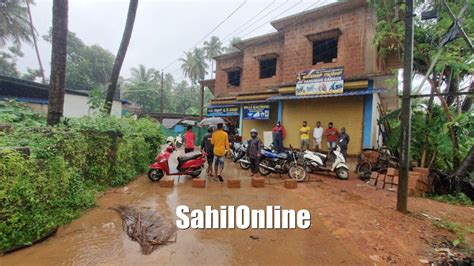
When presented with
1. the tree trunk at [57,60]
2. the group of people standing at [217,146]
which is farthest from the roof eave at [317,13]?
the tree trunk at [57,60]

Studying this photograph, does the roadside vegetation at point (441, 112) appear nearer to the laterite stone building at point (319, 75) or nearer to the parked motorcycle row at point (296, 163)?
the laterite stone building at point (319, 75)

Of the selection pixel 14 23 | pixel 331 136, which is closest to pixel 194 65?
pixel 14 23

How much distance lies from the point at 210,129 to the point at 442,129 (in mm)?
7514

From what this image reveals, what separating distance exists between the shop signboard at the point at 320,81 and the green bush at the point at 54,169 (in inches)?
315

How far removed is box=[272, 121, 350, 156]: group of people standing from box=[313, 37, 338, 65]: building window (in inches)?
143

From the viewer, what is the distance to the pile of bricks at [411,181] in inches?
271

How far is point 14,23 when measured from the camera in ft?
75.4

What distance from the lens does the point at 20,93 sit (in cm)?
1204

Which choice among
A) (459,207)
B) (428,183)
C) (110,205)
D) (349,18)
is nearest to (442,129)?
(428,183)

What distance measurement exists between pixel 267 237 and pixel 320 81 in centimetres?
905

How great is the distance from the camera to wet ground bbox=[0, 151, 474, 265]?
127 inches

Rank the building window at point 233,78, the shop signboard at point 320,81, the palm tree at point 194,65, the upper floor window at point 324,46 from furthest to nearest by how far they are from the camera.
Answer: the palm tree at point 194,65
the building window at point 233,78
the upper floor window at point 324,46
the shop signboard at point 320,81

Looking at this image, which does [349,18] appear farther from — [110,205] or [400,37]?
[110,205]

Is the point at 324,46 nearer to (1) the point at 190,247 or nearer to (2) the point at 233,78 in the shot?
(2) the point at 233,78
